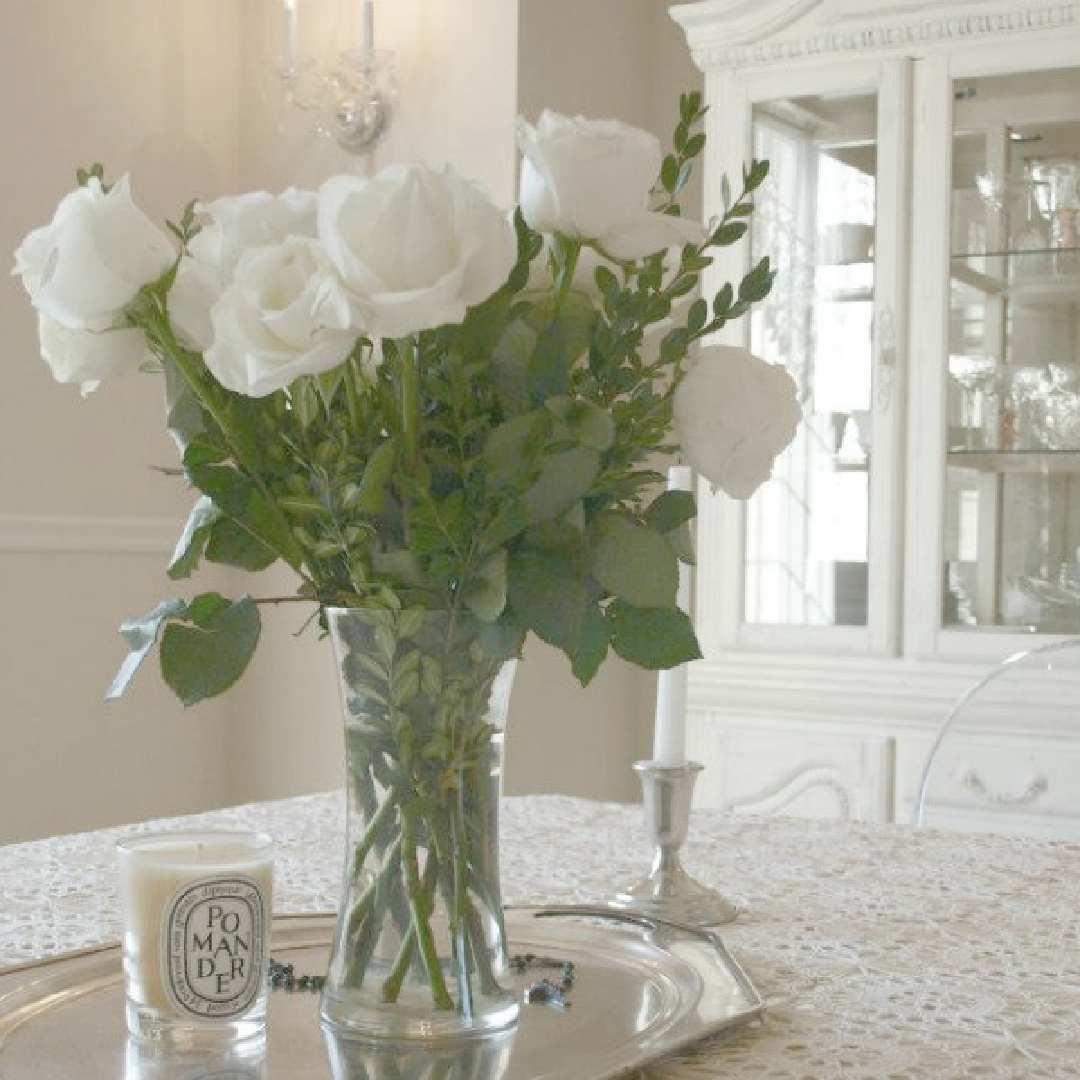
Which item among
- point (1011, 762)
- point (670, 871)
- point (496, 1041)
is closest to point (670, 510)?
point (496, 1041)

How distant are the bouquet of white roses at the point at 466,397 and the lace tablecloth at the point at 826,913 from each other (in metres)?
0.24

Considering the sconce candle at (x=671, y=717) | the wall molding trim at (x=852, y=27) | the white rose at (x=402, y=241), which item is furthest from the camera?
the wall molding trim at (x=852, y=27)

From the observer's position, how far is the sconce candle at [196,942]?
2.57 feet

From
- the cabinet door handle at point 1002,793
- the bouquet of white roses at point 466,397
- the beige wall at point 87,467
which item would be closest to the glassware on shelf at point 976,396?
the cabinet door handle at point 1002,793

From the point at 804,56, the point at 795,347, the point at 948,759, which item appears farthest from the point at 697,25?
the point at 948,759

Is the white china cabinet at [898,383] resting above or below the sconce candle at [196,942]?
above

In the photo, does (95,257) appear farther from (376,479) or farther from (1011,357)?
(1011,357)

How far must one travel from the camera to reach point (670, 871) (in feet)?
3.92

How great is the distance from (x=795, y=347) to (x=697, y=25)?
57 centimetres

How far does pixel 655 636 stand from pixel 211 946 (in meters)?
0.24

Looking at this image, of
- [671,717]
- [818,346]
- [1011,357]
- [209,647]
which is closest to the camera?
[209,647]

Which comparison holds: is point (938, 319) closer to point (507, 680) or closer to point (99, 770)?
point (99, 770)

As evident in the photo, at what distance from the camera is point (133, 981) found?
81 centimetres

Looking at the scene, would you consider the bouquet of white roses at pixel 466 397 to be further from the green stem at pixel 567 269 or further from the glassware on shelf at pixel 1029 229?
the glassware on shelf at pixel 1029 229
